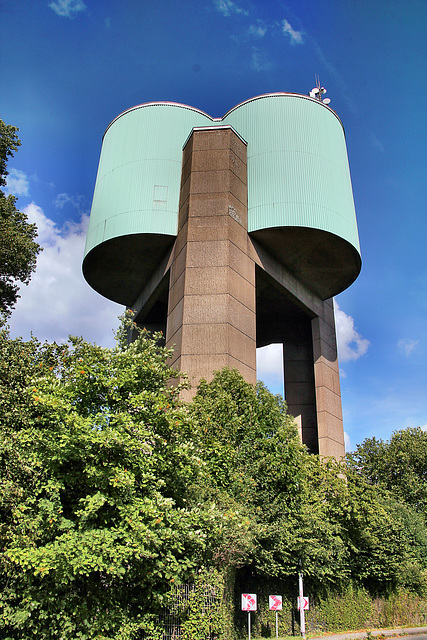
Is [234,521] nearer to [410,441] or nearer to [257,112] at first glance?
[257,112]

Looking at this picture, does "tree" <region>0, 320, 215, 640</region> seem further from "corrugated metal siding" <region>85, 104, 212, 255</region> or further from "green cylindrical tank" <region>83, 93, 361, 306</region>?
"green cylindrical tank" <region>83, 93, 361, 306</region>

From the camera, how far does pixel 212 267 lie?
87.6 feet

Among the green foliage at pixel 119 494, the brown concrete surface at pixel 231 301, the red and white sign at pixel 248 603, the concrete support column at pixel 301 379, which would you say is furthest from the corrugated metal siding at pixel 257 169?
the red and white sign at pixel 248 603

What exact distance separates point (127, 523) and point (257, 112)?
28.0 m

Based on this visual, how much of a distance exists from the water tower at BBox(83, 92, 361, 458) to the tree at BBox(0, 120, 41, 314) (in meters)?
8.40

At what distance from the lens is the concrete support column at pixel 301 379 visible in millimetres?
35375

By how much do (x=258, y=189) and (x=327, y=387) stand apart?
13.6 metres

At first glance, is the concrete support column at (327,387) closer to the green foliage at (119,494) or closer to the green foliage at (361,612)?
the green foliage at (361,612)

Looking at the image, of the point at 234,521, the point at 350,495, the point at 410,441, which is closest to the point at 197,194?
the point at 350,495

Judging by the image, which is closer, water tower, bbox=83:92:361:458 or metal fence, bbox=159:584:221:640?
metal fence, bbox=159:584:221:640

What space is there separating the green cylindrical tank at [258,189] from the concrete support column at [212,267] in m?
1.23

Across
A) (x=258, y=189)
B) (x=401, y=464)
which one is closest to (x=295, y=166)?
(x=258, y=189)

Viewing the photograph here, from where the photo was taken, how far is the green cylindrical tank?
29.7 m

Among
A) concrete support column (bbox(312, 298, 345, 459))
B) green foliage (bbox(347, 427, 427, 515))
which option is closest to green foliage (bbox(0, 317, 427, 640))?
concrete support column (bbox(312, 298, 345, 459))
